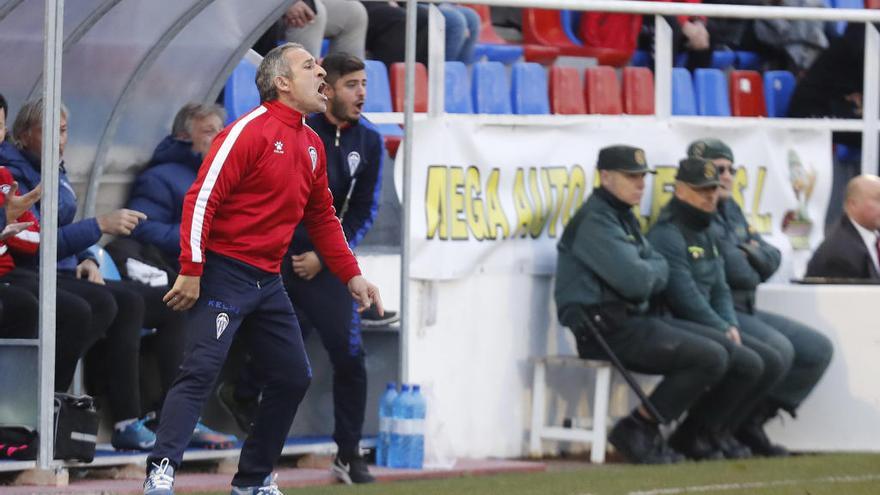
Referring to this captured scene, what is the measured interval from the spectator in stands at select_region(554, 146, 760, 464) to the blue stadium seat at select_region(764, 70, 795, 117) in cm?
347

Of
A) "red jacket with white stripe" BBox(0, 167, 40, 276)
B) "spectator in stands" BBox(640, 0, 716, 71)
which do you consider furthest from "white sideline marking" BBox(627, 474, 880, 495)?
"spectator in stands" BBox(640, 0, 716, 71)

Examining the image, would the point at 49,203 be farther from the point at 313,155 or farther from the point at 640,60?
the point at 640,60

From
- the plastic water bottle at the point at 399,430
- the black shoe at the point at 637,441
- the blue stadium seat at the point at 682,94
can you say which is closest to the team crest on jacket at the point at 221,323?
the plastic water bottle at the point at 399,430

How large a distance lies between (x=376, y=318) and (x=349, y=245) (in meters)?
1.07

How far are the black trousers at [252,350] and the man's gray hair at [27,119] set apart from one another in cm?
161

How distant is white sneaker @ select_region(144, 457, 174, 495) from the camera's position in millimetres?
7270

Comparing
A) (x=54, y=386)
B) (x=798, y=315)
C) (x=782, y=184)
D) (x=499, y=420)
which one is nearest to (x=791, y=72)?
(x=782, y=184)

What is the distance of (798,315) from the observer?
39.7 feet

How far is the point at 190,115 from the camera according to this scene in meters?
9.68

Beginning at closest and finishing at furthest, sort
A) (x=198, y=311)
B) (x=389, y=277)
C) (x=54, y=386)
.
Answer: (x=198, y=311)
(x=54, y=386)
(x=389, y=277)

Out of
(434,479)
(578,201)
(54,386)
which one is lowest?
(434,479)

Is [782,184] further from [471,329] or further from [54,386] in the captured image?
[54,386]

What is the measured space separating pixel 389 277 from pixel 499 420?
1169 millimetres

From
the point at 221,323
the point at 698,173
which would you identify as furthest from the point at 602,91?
the point at 221,323
